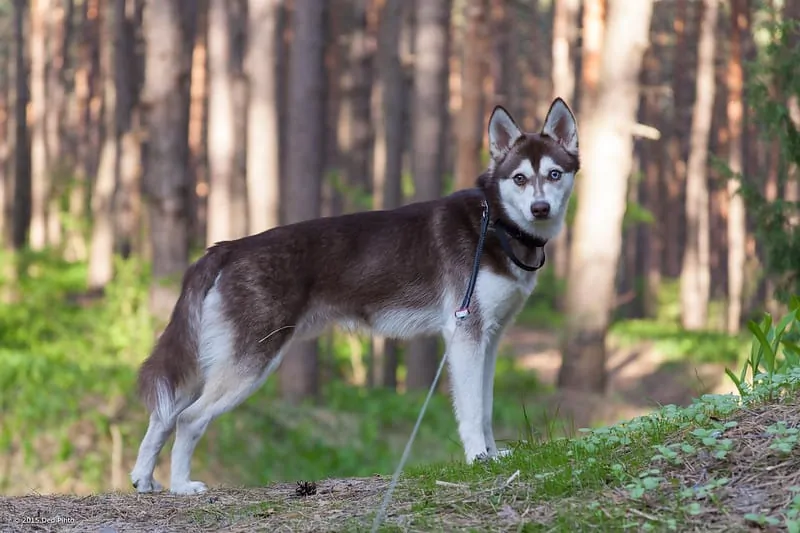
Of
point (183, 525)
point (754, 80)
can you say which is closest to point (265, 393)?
point (754, 80)

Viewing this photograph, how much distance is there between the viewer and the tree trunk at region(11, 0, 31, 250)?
79.8ft

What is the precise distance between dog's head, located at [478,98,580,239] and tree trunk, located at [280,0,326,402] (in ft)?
26.4

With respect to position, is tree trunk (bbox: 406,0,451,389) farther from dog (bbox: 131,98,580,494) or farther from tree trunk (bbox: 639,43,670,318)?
tree trunk (bbox: 639,43,670,318)

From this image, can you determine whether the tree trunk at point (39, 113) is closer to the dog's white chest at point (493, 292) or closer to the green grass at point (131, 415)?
the green grass at point (131, 415)

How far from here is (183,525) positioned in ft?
Result: 16.8

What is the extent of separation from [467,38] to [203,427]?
10397 millimetres

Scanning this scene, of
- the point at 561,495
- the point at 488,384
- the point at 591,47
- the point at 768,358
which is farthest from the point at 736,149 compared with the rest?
the point at 561,495

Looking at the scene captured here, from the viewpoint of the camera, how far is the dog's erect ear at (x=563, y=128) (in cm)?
654

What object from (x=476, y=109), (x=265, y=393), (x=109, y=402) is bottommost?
(x=265, y=393)

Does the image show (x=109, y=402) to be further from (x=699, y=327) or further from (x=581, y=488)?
(x=699, y=327)

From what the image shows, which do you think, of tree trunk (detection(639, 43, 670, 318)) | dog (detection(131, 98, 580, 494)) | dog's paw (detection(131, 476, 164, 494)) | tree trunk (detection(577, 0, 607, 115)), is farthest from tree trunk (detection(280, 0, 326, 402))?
tree trunk (detection(639, 43, 670, 318))

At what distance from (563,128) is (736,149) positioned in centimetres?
2207

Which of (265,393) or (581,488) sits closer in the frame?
(581,488)

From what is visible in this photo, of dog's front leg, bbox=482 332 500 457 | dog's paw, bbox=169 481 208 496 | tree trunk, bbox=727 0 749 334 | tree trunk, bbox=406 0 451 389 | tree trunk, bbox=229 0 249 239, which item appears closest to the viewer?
dog's paw, bbox=169 481 208 496
